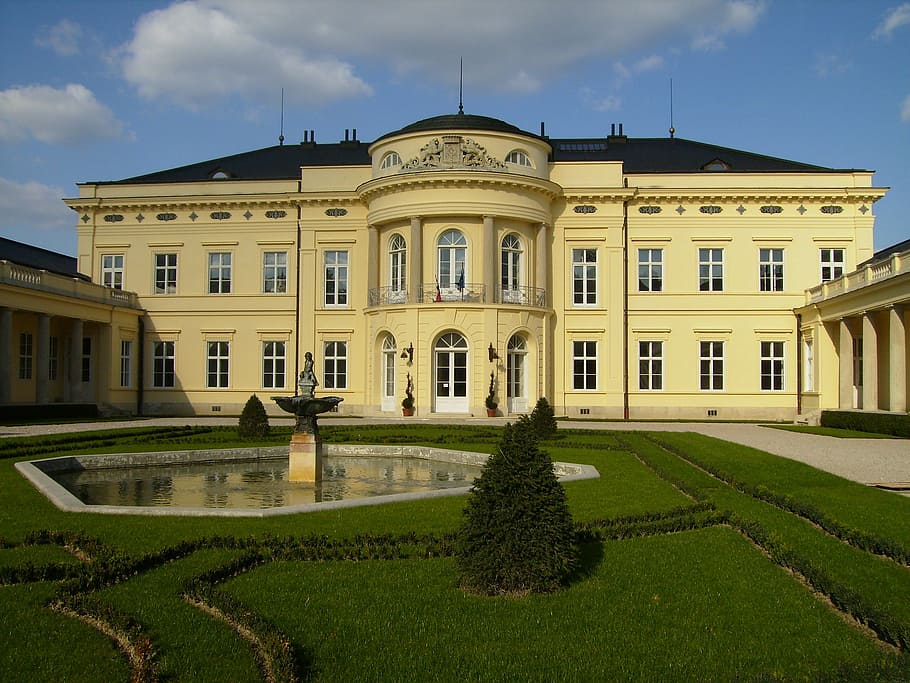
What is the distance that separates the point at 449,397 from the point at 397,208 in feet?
26.9

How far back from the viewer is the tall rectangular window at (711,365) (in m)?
38.2

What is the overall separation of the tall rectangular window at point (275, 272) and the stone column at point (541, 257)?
11.7 meters

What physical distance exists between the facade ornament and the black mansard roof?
496 cm

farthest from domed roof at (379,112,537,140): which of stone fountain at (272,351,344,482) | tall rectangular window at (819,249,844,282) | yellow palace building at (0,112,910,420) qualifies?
stone fountain at (272,351,344,482)

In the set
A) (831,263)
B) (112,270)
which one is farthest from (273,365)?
(831,263)

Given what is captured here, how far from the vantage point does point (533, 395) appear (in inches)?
1426

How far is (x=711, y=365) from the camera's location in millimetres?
38312

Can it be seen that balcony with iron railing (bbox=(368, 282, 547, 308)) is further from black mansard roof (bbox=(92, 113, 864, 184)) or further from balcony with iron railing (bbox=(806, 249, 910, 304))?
balcony with iron railing (bbox=(806, 249, 910, 304))

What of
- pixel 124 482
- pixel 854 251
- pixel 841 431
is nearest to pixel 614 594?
pixel 124 482

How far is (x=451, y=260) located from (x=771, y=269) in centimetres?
1442

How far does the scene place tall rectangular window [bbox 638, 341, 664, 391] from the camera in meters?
38.2

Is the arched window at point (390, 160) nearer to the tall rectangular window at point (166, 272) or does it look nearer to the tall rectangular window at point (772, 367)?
the tall rectangular window at point (166, 272)

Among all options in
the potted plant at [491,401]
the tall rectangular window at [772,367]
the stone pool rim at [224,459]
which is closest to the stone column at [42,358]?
the stone pool rim at [224,459]

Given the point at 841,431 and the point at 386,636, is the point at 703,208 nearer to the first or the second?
the point at 841,431
